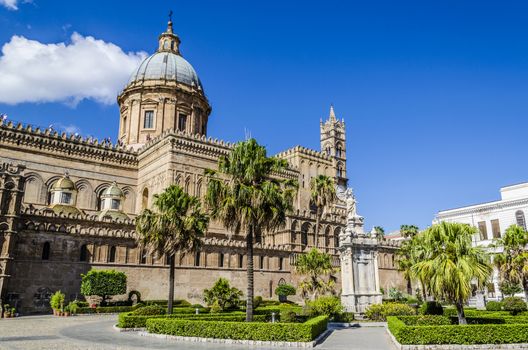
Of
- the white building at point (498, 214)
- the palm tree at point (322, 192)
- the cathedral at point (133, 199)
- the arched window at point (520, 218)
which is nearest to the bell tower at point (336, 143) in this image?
the cathedral at point (133, 199)

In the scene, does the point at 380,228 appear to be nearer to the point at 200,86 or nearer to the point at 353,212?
the point at 200,86

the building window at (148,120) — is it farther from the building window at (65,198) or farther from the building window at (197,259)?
the building window at (197,259)

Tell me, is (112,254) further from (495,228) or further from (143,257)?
(495,228)

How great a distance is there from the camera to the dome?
60.2 m

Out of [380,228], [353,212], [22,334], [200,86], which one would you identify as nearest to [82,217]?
[22,334]

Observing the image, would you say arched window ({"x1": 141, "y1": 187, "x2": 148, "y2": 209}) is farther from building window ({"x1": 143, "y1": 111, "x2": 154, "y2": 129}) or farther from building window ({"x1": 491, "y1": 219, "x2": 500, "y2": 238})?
building window ({"x1": 491, "y1": 219, "x2": 500, "y2": 238})

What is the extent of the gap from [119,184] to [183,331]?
38496 mm

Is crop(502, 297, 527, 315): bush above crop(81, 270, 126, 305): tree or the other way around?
the other way around

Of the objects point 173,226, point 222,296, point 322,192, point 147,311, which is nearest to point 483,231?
point 322,192

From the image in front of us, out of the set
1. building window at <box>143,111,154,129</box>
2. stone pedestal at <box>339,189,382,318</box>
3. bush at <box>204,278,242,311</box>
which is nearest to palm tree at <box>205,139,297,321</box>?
stone pedestal at <box>339,189,382,318</box>

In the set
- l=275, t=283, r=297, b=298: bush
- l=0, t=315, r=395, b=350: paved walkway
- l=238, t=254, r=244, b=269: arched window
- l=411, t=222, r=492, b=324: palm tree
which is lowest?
l=0, t=315, r=395, b=350: paved walkway

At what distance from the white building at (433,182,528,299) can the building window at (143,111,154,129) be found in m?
38.4

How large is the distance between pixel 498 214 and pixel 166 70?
46399 mm

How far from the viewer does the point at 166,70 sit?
60.5 meters
